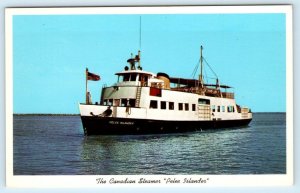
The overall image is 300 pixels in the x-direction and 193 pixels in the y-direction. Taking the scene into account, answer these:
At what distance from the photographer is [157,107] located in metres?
3.17

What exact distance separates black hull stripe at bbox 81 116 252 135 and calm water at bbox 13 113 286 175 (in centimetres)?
6

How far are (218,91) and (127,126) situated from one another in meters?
0.59

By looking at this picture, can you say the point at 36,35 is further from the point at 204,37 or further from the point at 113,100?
the point at 204,37

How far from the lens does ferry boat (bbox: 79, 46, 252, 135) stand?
3061 mm

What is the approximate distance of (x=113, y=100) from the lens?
3107 millimetres

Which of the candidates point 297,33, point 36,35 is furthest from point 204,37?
point 36,35

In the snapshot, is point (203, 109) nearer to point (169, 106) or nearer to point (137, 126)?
point (169, 106)

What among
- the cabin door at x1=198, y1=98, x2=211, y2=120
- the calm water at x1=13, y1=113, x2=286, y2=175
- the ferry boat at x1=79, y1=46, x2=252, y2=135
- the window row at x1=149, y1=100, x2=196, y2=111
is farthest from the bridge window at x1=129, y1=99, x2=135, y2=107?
the cabin door at x1=198, y1=98, x2=211, y2=120

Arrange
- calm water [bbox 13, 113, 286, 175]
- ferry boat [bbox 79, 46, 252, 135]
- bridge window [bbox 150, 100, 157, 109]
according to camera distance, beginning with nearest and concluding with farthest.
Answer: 1. calm water [bbox 13, 113, 286, 175]
2. ferry boat [bbox 79, 46, 252, 135]
3. bridge window [bbox 150, 100, 157, 109]

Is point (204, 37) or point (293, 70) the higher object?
point (204, 37)

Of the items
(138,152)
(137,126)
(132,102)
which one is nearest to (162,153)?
(138,152)

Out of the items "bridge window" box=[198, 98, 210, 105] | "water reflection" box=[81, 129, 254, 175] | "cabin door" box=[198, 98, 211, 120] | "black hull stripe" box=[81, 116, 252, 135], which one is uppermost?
"bridge window" box=[198, 98, 210, 105]

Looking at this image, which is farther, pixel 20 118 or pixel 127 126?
pixel 127 126

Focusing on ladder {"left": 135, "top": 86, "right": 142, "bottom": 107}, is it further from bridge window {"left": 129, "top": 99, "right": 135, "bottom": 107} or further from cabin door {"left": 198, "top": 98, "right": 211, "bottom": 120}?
cabin door {"left": 198, "top": 98, "right": 211, "bottom": 120}
